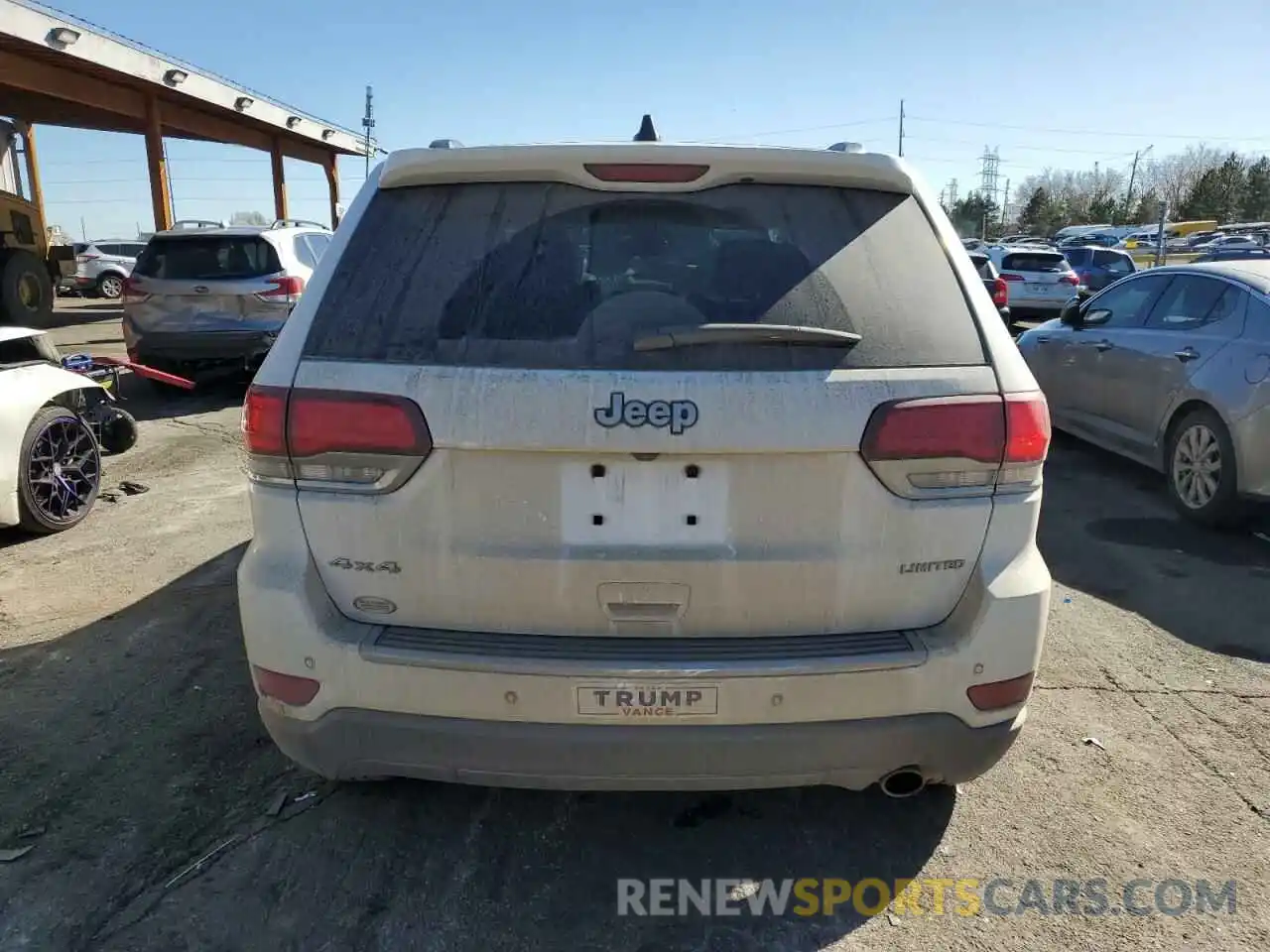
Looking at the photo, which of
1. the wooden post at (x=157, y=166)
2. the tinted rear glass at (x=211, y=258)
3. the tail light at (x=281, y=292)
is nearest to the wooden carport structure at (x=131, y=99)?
the wooden post at (x=157, y=166)

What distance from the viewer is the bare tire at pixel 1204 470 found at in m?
5.51

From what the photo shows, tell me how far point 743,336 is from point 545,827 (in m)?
1.62

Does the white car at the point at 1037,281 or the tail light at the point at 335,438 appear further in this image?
the white car at the point at 1037,281

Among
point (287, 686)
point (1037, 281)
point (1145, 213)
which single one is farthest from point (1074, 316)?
point (1145, 213)

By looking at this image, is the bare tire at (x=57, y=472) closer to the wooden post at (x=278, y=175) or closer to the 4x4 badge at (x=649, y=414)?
the 4x4 badge at (x=649, y=414)

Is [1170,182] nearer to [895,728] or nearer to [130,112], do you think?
[130,112]

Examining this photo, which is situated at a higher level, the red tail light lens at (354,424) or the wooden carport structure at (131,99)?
the wooden carport structure at (131,99)

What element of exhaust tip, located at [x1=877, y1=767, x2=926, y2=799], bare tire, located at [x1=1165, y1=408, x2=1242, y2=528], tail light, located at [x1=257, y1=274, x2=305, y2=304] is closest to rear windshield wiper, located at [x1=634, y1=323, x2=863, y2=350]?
exhaust tip, located at [x1=877, y1=767, x2=926, y2=799]

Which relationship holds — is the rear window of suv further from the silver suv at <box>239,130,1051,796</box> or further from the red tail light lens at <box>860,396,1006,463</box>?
the red tail light lens at <box>860,396,1006,463</box>

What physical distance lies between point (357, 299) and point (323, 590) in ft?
2.35

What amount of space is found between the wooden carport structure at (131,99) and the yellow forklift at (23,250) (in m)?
0.67

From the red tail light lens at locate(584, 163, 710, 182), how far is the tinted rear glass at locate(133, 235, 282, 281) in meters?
8.63

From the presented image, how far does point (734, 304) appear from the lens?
221 cm

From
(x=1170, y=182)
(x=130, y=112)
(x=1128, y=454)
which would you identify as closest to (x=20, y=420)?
(x=1128, y=454)
